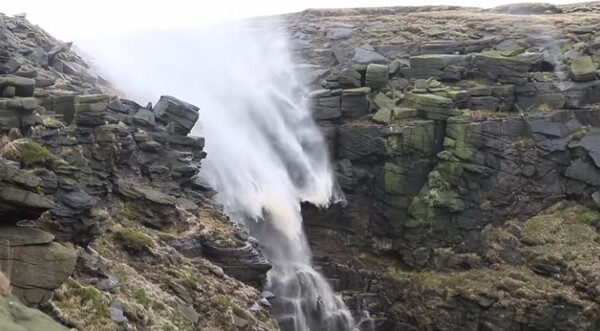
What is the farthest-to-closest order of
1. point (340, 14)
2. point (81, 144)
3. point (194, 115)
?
1. point (340, 14)
2. point (194, 115)
3. point (81, 144)

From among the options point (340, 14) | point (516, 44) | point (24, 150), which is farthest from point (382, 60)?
point (24, 150)

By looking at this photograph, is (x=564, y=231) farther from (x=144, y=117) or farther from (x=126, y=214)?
(x=126, y=214)

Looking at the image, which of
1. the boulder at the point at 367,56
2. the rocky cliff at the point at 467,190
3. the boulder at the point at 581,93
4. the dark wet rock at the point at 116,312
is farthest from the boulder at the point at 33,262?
the boulder at the point at 367,56

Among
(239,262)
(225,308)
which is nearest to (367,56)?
(239,262)

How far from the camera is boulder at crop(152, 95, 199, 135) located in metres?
30.2

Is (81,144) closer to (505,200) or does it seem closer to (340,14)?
(505,200)

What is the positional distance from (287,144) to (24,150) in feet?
72.7

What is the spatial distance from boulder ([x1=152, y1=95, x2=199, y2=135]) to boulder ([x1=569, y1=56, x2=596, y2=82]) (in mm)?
24231

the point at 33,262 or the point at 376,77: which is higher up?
the point at 33,262

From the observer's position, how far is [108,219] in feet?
70.8

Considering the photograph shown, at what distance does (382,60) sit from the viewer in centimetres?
4759

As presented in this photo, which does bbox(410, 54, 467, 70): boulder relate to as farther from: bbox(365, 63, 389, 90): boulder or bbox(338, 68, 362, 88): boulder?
bbox(338, 68, 362, 88): boulder

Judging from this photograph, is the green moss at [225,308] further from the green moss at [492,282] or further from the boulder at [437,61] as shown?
the boulder at [437,61]

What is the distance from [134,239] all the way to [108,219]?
1.50m
